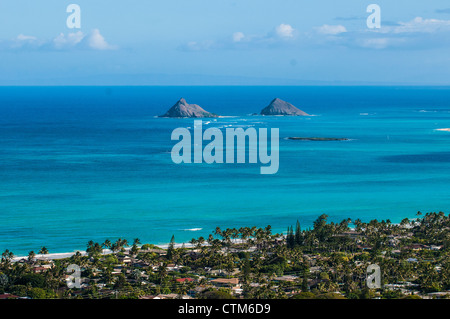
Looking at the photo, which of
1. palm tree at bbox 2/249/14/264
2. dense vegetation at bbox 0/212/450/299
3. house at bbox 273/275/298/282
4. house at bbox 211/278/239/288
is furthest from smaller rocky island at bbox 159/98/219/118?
house at bbox 211/278/239/288

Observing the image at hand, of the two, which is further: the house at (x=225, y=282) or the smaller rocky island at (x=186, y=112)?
the smaller rocky island at (x=186, y=112)

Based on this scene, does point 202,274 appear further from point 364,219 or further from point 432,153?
point 432,153

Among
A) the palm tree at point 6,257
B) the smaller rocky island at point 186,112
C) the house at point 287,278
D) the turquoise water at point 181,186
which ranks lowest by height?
the house at point 287,278

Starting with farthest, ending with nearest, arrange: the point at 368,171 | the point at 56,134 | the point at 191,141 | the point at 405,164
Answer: the point at 56,134, the point at 191,141, the point at 405,164, the point at 368,171

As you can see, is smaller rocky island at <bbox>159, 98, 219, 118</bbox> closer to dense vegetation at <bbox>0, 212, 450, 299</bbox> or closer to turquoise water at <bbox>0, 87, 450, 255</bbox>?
turquoise water at <bbox>0, 87, 450, 255</bbox>

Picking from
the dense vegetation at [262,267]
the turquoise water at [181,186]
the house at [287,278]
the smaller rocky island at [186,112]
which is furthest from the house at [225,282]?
the smaller rocky island at [186,112]

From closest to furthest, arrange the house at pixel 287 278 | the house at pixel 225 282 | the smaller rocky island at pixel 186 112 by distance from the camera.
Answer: the house at pixel 225 282
the house at pixel 287 278
the smaller rocky island at pixel 186 112

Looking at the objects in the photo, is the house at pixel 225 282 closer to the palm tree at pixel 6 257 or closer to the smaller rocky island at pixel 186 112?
the palm tree at pixel 6 257

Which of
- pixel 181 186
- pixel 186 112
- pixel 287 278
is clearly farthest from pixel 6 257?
pixel 186 112
